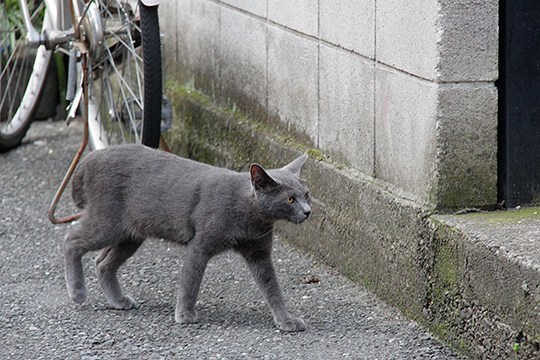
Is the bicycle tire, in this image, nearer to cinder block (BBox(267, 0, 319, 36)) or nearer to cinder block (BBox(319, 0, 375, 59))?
cinder block (BBox(267, 0, 319, 36))

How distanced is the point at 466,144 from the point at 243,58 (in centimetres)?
204

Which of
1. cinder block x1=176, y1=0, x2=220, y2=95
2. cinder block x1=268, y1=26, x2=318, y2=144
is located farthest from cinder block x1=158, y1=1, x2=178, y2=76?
cinder block x1=268, y1=26, x2=318, y2=144

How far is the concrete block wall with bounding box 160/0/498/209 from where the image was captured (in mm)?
4270

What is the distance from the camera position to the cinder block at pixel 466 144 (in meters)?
4.29

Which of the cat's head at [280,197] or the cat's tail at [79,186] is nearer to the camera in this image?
the cat's head at [280,197]

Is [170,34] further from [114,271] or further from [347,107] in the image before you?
[114,271]

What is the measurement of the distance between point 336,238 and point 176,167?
2.91 ft

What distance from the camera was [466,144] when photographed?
14.2 ft

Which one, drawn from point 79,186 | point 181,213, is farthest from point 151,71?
point 181,213

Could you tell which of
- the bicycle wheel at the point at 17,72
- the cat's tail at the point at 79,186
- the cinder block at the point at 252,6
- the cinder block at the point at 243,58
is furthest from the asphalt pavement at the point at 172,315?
the bicycle wheel at the point at 17,72

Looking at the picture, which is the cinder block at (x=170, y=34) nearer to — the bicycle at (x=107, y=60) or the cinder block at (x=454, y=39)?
the bicycle at (x=107, y=60)

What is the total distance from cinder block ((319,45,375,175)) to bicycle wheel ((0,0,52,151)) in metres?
2.43

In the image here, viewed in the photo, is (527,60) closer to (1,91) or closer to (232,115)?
(232,115)

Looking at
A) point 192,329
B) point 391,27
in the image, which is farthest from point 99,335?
point 391,27
